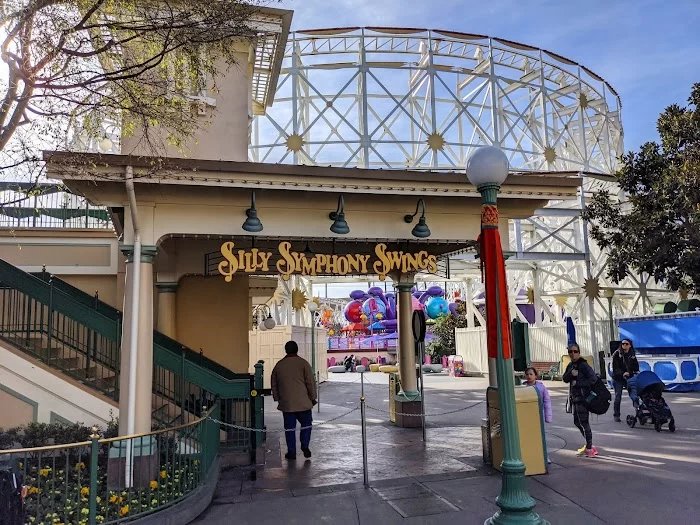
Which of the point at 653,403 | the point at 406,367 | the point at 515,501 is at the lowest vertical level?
the point at 653,403

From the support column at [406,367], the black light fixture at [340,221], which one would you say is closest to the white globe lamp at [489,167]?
the black light fixture at [340,221]

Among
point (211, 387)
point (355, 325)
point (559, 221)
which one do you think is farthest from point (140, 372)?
point (355, 325)

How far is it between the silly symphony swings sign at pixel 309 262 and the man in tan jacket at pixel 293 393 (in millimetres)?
1552

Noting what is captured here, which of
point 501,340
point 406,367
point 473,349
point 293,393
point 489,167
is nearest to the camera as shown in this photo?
point 501,340

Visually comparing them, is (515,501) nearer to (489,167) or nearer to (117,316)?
(489,167)

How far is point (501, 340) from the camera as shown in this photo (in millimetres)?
5508

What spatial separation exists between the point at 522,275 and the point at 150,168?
118 ft

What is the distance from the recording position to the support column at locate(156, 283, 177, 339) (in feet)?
39.0

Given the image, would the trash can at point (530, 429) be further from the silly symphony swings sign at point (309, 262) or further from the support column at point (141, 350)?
the support column at point (141, 350)

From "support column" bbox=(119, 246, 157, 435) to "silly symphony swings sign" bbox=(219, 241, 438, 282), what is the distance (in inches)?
42.5

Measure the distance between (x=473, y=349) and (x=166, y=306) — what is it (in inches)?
915

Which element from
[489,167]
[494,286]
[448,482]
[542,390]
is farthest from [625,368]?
[489,167]

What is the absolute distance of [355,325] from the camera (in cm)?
5850

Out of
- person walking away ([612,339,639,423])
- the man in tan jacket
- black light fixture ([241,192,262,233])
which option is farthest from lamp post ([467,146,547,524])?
person walking away ([612,339,639,423])
